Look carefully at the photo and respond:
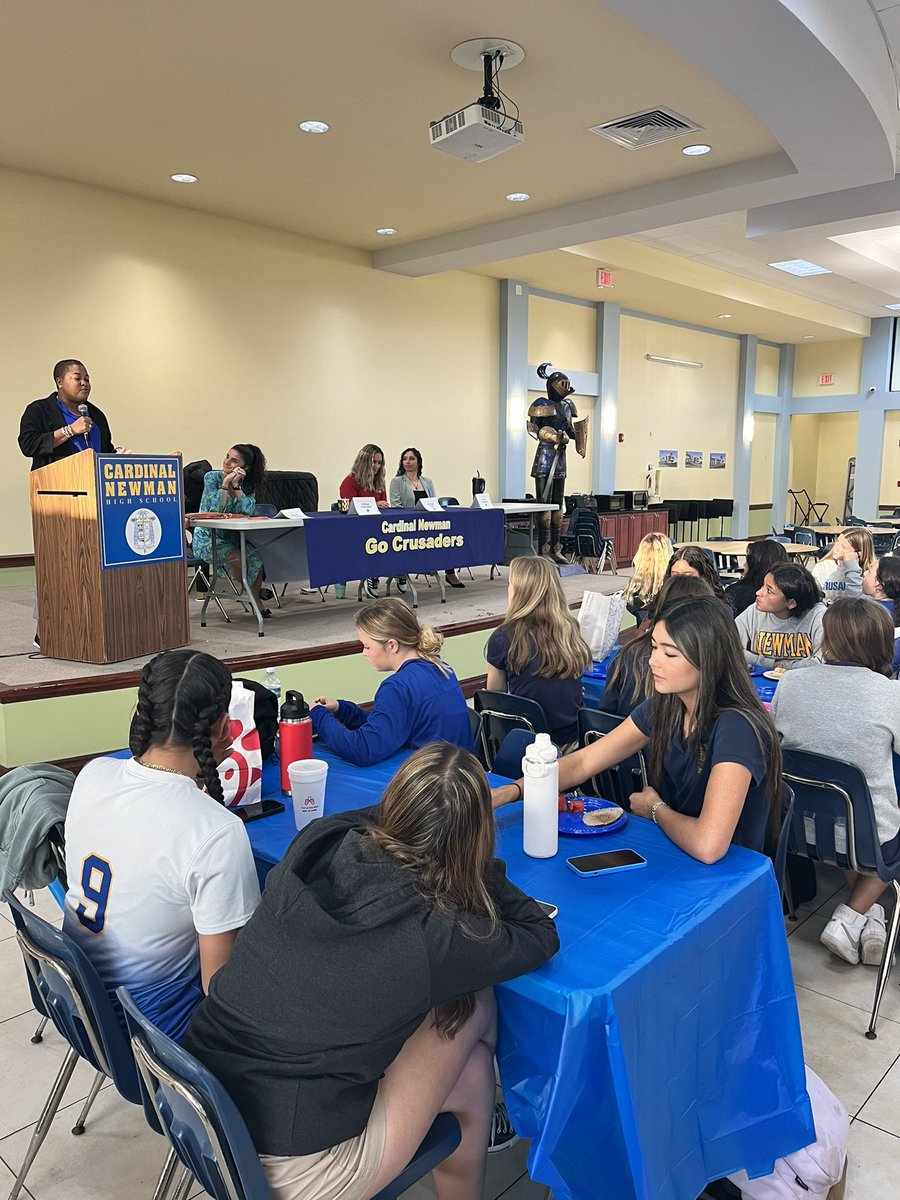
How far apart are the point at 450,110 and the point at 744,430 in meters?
10.7

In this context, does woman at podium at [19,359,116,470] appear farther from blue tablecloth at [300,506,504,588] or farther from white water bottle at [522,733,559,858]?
white water bottle at [522,733,559,858]

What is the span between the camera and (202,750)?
1.59 m

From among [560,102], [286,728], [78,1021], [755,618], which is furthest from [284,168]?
[78,1021]

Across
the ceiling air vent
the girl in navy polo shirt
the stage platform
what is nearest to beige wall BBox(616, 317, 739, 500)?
the stage platform

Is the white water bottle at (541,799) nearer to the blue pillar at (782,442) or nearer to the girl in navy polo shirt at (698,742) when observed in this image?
the girl in navy polo shirt at (698,742)

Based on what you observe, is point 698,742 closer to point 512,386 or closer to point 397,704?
point 397,704

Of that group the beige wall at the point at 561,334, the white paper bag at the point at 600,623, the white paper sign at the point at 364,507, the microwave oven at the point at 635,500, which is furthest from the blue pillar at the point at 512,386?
the white paper bag at the point at 600,623

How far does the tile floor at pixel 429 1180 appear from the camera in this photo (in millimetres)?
1736

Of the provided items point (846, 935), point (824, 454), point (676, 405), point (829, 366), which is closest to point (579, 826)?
point (846, 935)

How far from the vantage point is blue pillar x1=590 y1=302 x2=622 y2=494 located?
11.7 meters

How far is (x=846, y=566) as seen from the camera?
485 cm

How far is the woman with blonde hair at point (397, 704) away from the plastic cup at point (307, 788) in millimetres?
356

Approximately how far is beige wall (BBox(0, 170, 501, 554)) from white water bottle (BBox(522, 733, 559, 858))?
6250mm

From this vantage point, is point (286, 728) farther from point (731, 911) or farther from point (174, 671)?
point (731, 911)
